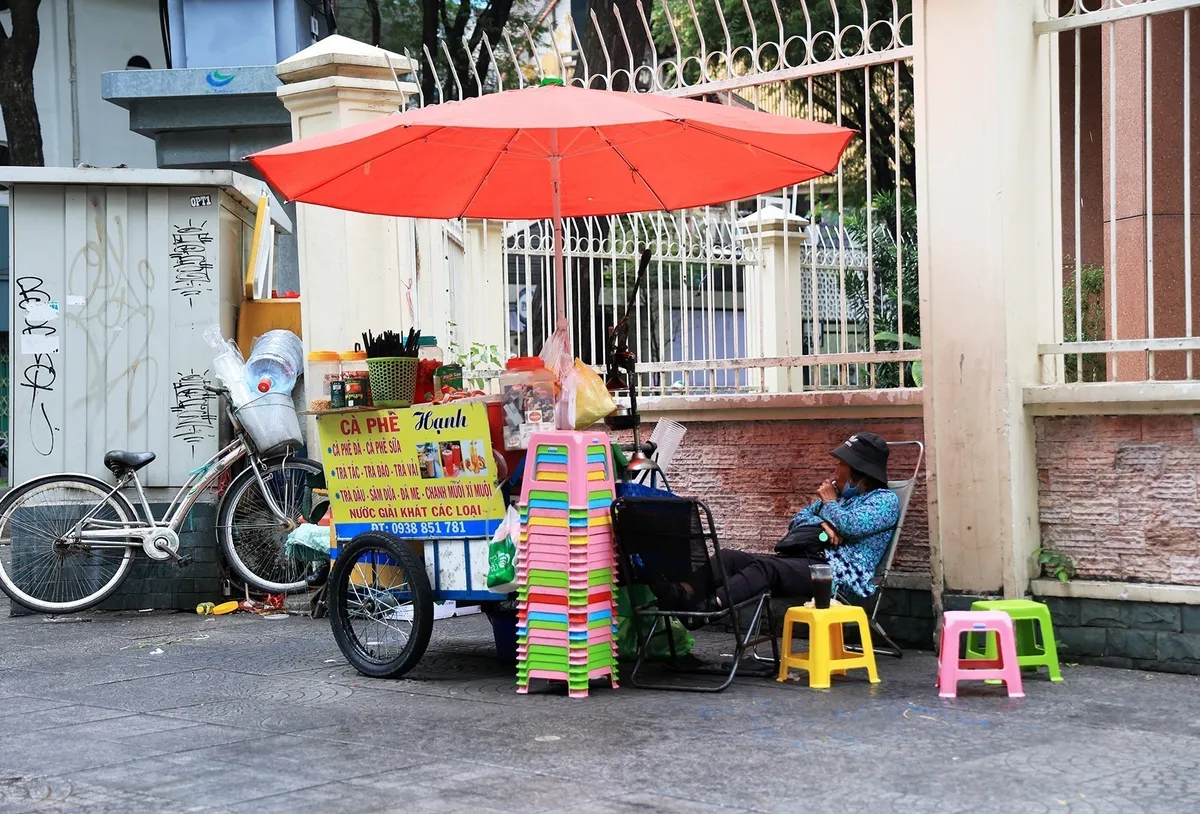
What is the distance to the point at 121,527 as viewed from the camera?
8.55 metres

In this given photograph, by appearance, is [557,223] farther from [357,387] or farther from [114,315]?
[114,315]

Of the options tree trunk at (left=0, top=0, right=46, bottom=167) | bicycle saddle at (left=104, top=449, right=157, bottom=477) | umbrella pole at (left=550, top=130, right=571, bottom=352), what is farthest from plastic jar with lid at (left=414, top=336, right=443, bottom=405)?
tree trunk at (left=0, top=0, right=46, bottom=167)

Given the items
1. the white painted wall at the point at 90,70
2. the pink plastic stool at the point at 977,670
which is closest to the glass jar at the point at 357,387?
the pink plastic stool at the point at 977,670

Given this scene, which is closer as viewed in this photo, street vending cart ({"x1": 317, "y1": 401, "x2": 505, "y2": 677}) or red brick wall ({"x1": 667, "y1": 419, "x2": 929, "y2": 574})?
street vending cart ({"x1": 317, "y1": 401, "x2": 505, "y2": 677})

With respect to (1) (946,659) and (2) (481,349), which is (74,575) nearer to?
(2) (481,349)

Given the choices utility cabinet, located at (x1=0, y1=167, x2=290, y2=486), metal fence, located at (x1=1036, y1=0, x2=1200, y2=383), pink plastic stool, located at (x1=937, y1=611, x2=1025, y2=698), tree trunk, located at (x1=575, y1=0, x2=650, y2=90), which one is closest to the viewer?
pink plastic stool, located at (x1=937, y1=611, x2=1025, y2=698)

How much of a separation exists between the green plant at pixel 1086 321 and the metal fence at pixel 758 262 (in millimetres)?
782

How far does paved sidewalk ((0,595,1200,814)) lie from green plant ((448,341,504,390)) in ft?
8.77

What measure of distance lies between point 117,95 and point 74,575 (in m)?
10.5

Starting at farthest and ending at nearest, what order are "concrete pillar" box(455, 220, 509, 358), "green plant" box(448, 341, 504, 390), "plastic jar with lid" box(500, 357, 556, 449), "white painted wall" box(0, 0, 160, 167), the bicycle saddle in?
"white painted wall" box(0, 0, 160, 167) < "concrete pillar" box(455, 220, 509, 358) < "green plant" box(448, 341, 504, 390) < the bicycle saddle < "plastic jar with lid" box(500, 357, 556, 449)

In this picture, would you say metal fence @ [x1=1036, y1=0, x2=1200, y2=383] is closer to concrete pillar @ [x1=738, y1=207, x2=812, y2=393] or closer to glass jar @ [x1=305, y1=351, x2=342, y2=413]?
concrete pillar @ [x1=738, y1=207, x2=812, y2=393]

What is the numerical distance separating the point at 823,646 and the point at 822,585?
0.89ft

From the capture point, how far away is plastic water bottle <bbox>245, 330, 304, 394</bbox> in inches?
339

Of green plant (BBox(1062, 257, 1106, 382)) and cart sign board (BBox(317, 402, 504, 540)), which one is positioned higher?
green plant (BBox(1062, 257, 1106, 382))
